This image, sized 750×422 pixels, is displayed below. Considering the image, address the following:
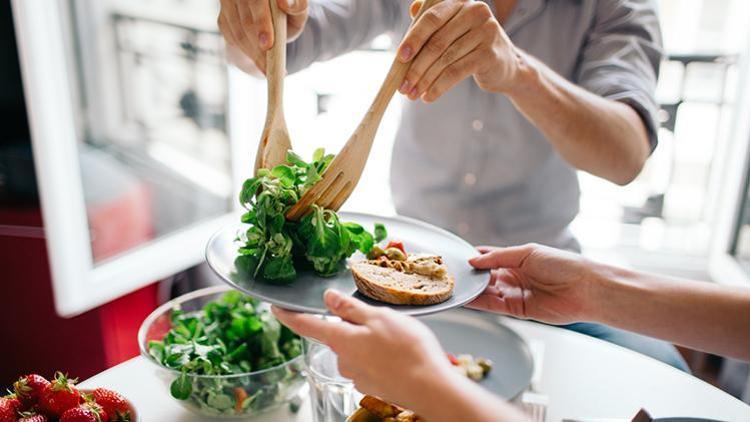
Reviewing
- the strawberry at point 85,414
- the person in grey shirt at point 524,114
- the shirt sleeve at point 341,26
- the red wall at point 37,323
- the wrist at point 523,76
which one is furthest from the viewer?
the red wall at point 37,323

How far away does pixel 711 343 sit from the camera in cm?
100

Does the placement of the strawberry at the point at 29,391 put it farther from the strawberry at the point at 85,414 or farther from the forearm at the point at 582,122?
the forearm at the point at 582,122

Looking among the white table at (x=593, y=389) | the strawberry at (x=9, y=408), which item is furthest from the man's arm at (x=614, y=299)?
the strawberry at (x=9, y=408)

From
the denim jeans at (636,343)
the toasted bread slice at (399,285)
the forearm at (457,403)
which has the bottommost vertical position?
the denim jeans at (636,343)

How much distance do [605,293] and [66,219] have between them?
133cm

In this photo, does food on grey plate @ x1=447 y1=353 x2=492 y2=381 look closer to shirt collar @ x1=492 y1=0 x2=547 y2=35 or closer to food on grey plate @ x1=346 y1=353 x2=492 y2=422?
food on grey plate @ x1=346 y1=353 x2=492 y2=422

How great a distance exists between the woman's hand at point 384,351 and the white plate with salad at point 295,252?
66mm

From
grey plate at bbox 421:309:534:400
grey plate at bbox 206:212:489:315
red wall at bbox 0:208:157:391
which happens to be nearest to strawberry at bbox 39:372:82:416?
grey plate at bbox 206:212:489:315

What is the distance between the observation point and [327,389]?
91 cm

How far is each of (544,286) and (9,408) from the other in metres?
0.83

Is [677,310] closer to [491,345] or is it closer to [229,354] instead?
[491,345]

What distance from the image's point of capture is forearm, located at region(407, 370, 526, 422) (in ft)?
2.15

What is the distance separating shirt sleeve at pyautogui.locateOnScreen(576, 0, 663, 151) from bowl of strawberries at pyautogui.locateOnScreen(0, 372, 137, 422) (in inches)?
43.4

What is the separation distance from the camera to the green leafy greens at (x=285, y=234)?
0.88 m
